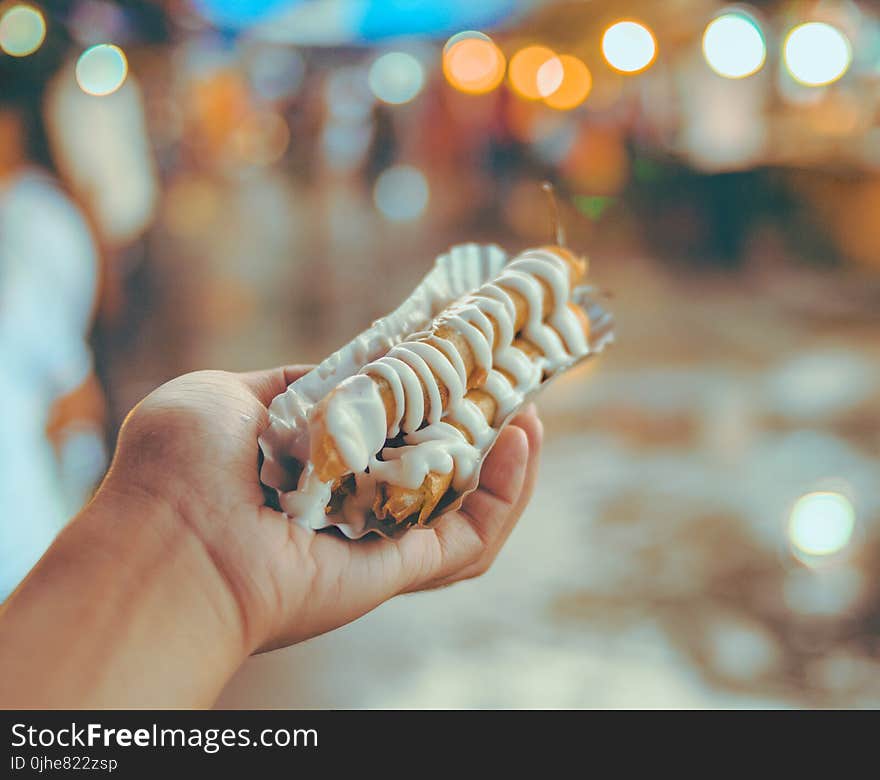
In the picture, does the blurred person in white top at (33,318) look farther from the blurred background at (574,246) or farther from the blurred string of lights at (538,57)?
the blurred string of lights at (538,57)

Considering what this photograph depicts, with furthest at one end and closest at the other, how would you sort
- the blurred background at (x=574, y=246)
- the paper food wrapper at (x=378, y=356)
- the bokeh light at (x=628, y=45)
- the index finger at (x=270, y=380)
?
1. the bokeh light at (x=628, y=45)
2. the blurred background at (x=574, y=246)
3. the index finger at (x=270, y=380)
4. the paper food wrapper at (x=378, y=356)

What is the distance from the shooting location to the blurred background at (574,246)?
2752 millimetres

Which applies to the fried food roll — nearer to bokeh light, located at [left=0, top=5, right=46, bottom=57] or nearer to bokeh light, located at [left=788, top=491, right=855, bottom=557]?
bokeh light, located at [left=0, top=5, right=46, bottom=57]

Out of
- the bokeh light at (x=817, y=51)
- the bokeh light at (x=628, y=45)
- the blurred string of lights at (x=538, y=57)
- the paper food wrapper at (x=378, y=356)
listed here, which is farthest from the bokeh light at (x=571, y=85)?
the paper food wrapper at (x=378, y=356)

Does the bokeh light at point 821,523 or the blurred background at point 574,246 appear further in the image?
the bokeh light at point 821,523

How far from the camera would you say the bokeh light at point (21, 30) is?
248 centimetres

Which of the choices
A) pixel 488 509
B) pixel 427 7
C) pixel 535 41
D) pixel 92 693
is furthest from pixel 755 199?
pixel 92 693

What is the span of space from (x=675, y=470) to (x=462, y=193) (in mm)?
8330

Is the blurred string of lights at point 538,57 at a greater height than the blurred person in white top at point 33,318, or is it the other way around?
the blurred string of lights at point 538,57

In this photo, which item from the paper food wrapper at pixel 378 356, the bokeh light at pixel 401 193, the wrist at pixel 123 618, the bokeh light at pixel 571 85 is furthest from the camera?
the bokeh light at pixel 571 85

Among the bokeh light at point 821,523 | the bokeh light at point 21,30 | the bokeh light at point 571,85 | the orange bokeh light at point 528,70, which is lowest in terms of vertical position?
the bokeh light at point 821,523

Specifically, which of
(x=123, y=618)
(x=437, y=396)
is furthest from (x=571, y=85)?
(x=123, y=618)
